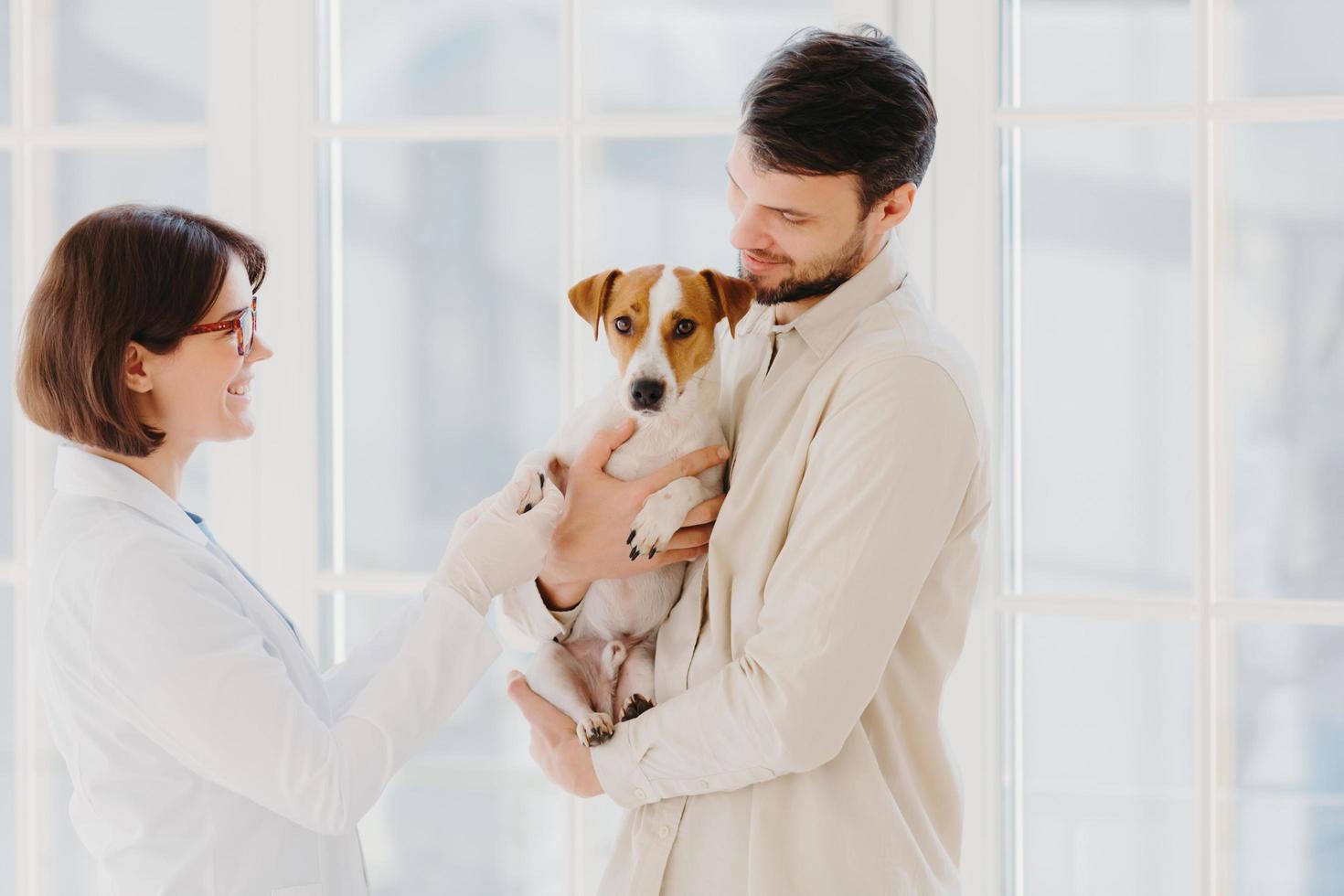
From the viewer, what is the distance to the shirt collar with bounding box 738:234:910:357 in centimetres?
134

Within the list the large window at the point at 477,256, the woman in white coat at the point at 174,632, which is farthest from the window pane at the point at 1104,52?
the woman in white coat at the point at 174,632

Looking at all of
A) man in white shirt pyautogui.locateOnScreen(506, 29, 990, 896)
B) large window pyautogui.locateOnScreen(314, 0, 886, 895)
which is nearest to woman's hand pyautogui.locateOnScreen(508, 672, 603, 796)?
man in white shirt pyautogui.locateOnScreen(506, 29, 990, 896)

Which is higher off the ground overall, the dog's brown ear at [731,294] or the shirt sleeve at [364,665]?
the dog's brown ear at [731,294]

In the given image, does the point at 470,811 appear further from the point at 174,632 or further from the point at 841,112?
the point at 841,112

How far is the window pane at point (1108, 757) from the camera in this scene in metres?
2.09

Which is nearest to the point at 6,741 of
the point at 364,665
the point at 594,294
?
the point at 364,665

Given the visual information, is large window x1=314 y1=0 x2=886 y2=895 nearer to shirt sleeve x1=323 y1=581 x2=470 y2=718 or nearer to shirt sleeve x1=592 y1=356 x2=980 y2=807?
shirt sleeve x1=323 y1=581 x2=470 y2=718

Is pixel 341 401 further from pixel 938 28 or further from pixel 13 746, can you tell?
pixel 938 28

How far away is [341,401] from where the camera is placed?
2367 mm

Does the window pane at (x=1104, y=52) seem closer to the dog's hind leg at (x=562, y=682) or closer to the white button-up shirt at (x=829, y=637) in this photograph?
the white button-up shirt at (x=829, y=637)

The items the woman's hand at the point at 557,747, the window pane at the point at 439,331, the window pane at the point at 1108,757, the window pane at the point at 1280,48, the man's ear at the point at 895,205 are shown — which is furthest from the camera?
the window pane at the point at 439,331

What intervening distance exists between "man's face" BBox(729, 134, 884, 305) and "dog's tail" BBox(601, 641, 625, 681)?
0.58 metres

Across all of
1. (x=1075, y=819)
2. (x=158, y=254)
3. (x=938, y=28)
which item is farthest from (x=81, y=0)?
(x=1075, y=819)

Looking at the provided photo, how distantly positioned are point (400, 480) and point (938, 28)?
141 cm
